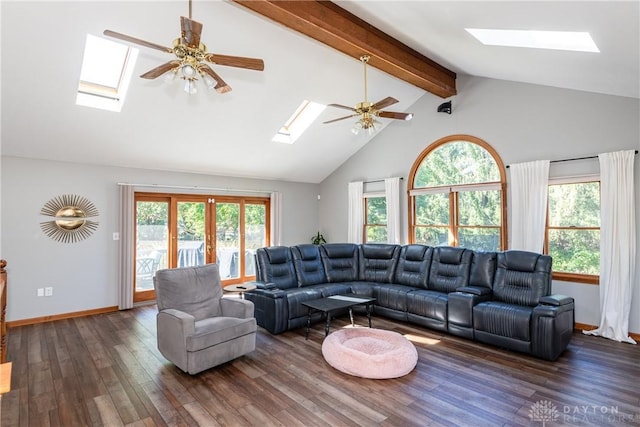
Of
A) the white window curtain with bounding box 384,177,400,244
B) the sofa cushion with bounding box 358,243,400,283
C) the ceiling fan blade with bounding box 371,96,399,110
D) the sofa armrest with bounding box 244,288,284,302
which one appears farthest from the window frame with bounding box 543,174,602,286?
the sofa armrest with bounding box 244,288,284,302

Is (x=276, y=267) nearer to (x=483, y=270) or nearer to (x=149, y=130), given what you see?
(x=149, y=130)

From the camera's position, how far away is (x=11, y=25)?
10.4ft

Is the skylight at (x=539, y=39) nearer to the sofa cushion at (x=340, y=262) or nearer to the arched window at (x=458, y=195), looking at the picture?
the arched window at (x=458, y=195)

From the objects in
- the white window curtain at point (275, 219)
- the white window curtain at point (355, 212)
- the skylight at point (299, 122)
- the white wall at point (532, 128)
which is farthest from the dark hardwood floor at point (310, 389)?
the skylight at point (299, 122)

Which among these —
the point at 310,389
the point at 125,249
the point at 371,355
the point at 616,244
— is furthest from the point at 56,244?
the point at 616,244

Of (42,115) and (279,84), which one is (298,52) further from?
(42,115)

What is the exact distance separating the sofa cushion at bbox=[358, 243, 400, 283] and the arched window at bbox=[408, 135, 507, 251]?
3.13 feet

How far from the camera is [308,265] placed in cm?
542

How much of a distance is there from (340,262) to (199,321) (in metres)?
2.76

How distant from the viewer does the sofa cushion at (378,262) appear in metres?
5.60

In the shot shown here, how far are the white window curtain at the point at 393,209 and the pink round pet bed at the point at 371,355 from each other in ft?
9.72

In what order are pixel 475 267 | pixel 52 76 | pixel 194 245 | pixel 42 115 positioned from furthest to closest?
1. pixel 194 245
2. pixel 475 267
3. pixel 42 115
4. pixel 52 76

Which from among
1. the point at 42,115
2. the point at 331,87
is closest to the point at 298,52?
the point at 331,87

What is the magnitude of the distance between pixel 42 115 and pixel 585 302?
7.47m
